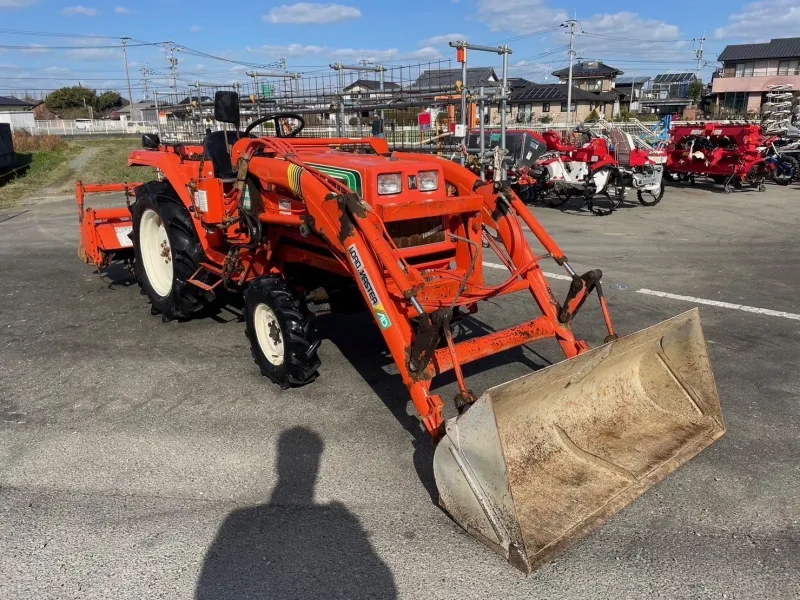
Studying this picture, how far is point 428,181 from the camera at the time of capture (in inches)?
158

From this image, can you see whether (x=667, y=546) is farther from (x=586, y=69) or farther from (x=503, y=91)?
(x=586, y=69)

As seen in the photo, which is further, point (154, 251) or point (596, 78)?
point (596, 78)

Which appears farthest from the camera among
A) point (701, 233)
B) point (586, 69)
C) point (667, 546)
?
point (586, 69)

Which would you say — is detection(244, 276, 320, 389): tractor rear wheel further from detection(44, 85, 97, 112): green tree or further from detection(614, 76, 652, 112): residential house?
detection(44, 85, 97, 112): green tree

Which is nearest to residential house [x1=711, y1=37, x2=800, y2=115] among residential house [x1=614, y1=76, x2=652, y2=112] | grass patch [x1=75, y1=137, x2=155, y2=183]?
residential house [x1=614, y1=76, x2=652, y2=112]

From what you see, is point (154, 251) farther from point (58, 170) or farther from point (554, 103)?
point (554, 103)

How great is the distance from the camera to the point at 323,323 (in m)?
5.77

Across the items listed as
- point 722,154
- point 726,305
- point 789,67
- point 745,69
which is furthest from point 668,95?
point 726,305

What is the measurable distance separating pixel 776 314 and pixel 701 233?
4756mm

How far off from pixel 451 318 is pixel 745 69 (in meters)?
62.0

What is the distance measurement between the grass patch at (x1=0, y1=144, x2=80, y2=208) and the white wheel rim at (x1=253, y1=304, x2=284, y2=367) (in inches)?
522

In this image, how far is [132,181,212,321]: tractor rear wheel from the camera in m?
5.25

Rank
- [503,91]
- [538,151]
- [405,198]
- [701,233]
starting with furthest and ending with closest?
[538,151] < [503,91] < [701,233] < [405,198]

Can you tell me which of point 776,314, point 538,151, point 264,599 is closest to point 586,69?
point 538,151
